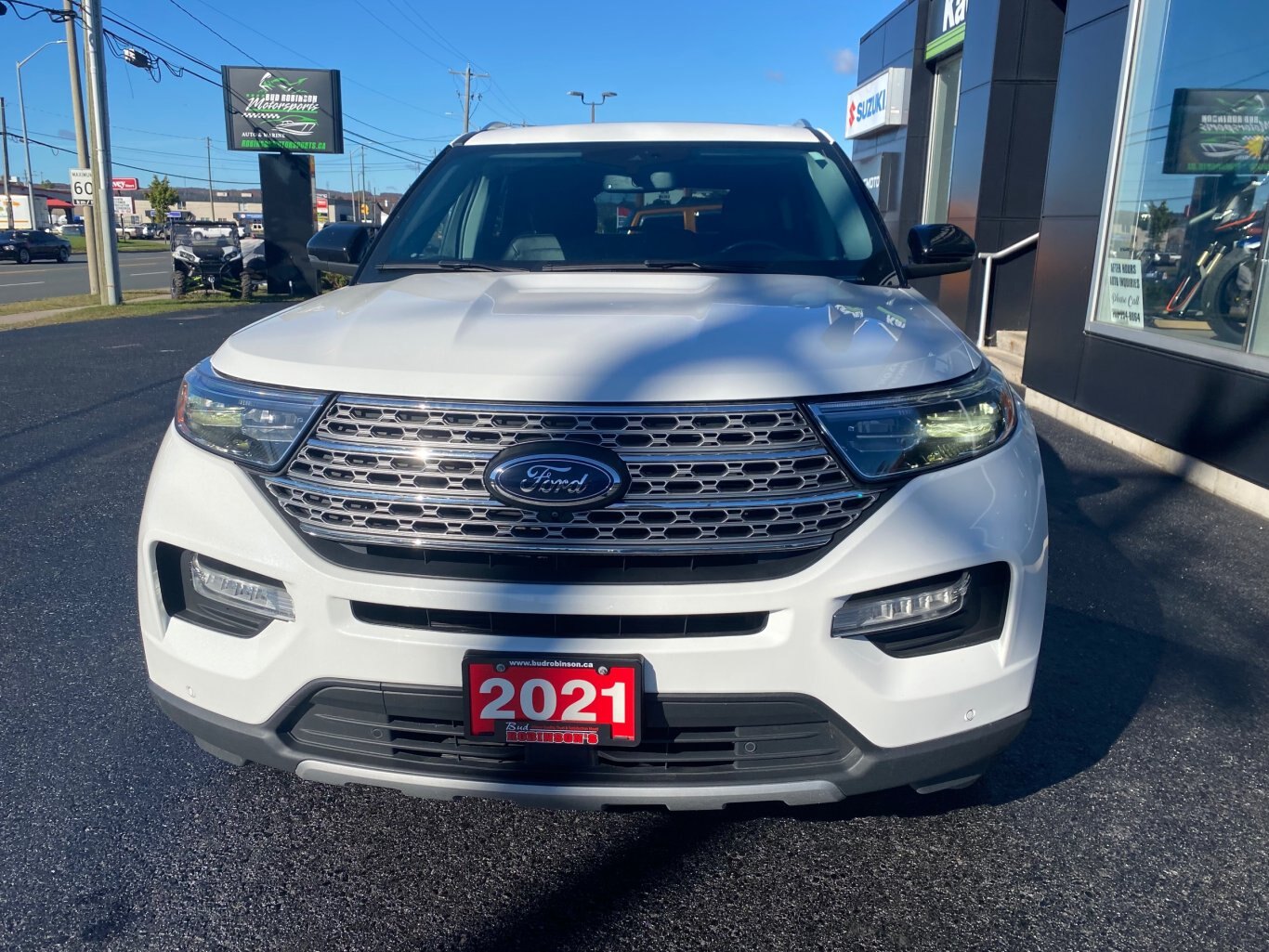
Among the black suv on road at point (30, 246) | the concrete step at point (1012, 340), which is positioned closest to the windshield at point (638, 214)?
the concrete step at point (1012, 340)

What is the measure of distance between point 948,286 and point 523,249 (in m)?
11.1

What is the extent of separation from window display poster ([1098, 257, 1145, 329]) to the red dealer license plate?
21.1ft

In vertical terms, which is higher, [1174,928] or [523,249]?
[523,249]

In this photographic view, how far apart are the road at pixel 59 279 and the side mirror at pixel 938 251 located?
21.7 meters

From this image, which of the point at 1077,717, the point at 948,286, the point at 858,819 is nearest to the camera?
the point at 858,819

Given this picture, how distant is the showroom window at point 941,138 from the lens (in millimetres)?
15461

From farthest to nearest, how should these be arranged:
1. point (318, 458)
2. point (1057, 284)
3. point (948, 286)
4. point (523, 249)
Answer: point (948, 286) → point (1057, 284) → point (523, 249) → point (318, 458)

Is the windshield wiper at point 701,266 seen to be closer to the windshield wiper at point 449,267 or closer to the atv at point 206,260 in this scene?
the windshield wiper at point 449,267

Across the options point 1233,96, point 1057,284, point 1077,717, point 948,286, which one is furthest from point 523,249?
point 948,286

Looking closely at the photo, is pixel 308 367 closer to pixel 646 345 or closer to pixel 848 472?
pixel 646 345

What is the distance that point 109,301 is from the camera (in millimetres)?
20516

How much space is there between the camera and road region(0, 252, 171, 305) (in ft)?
85.7

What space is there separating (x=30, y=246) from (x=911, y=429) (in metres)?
52.9

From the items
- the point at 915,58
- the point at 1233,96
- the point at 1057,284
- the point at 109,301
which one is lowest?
the point at 109,301
